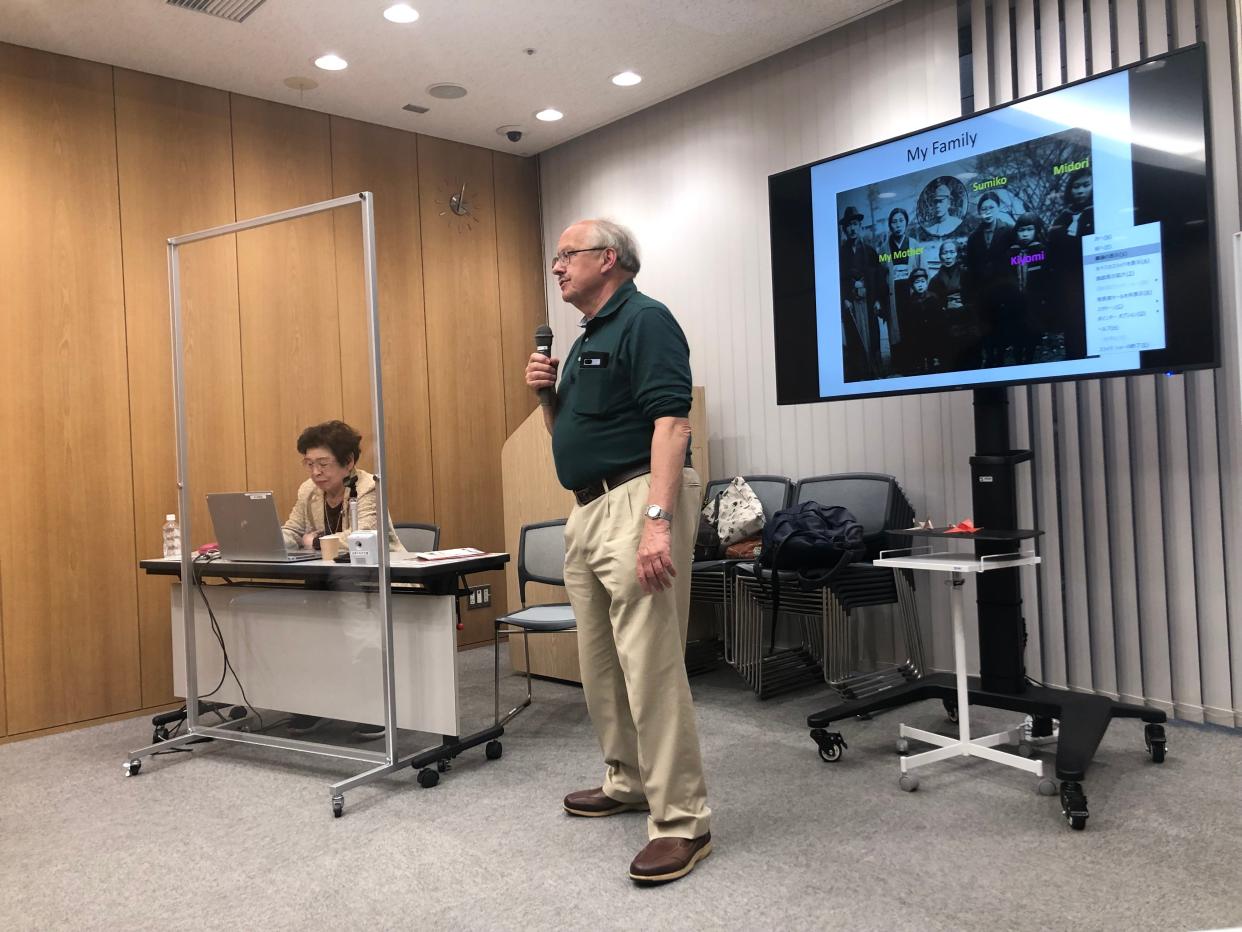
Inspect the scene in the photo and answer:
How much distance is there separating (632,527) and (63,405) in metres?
3.16

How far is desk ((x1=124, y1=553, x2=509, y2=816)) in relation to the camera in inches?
129

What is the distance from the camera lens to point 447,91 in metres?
4.99

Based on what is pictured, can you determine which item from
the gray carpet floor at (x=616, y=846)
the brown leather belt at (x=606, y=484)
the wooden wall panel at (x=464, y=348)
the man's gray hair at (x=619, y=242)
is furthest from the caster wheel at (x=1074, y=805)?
the wooden wall panel at (x=464, y=348)

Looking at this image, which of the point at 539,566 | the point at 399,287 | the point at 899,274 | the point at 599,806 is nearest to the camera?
the point at 599,806

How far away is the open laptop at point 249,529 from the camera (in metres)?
3.46

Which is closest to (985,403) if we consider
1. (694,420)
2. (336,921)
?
(694,420)

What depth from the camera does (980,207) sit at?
3240 mm

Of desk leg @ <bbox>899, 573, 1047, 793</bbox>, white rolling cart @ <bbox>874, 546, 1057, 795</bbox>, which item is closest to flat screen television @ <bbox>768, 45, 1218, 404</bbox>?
white rolling cart @ <bbox>874, 546, 1057, 795</bbox>

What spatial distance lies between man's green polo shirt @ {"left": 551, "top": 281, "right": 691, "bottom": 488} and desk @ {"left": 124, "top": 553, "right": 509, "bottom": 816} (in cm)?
94

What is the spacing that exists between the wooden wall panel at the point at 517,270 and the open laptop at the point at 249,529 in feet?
8.13

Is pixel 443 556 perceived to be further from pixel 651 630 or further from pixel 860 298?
pixel 860 298

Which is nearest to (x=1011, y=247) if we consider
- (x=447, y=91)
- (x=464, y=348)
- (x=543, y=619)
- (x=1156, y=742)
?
(x=1156, y=742)

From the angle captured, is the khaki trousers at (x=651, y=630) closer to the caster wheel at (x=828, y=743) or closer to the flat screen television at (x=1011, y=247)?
the caster wheel at (x=828, y=743)

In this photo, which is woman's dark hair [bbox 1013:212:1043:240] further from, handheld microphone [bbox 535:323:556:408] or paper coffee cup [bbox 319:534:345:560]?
paper coffee cup [bbox 319:534:345:560]
